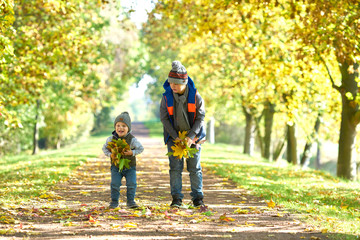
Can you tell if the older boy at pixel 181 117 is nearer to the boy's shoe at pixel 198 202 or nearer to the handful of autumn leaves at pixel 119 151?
the boy's shoe at pixel 198 202

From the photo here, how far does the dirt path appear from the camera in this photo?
17.1ft

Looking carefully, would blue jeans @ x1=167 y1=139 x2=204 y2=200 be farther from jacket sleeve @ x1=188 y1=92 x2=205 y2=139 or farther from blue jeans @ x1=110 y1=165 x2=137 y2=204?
blue jeans @ x1=110 y1=165 x2=137 y2=204

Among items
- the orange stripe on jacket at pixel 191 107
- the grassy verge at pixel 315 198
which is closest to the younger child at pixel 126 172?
the orange stripe on jacket at pixel 191 107

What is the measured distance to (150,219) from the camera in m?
6.06

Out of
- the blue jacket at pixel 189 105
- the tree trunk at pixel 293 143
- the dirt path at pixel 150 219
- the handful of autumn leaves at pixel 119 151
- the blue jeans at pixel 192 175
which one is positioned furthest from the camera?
the tree trunk at pixel 293 143

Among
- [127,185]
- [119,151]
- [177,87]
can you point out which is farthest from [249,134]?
[119,151]

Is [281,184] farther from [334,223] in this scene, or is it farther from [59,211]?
[59,211]

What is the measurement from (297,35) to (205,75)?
46.9 feet

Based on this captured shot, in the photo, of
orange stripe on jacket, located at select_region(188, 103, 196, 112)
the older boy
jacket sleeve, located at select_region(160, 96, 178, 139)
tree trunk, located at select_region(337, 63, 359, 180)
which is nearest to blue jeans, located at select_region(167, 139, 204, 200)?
the older boy

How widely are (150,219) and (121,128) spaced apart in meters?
1.52

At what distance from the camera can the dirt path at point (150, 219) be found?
5.20 meters

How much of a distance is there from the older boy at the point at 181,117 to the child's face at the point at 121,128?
572mm

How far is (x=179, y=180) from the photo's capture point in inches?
281

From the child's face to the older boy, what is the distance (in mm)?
572
